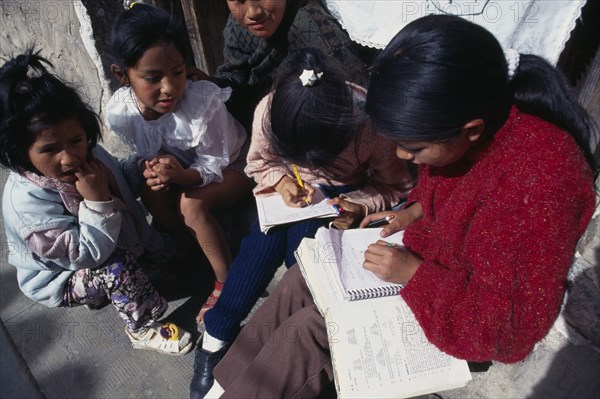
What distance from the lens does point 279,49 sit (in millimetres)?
2090

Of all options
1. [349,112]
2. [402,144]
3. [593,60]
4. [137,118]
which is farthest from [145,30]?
[593,60]

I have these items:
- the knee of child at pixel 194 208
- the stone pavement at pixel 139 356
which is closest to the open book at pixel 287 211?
the knee of child at pixel 194 208

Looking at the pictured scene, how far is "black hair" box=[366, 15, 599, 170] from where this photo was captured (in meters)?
1.01

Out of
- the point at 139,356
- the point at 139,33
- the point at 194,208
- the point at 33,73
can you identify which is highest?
the point at 139,33

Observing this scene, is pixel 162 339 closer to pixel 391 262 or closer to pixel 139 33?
pixel 391 262

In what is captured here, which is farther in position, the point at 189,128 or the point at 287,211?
the point at 189,128

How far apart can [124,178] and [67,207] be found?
1.25 feet

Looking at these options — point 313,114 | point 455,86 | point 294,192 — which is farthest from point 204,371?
point 455,86

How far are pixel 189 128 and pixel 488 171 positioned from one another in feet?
4.30

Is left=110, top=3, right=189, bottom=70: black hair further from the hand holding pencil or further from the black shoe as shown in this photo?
the black shoe

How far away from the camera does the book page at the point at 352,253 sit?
133cm

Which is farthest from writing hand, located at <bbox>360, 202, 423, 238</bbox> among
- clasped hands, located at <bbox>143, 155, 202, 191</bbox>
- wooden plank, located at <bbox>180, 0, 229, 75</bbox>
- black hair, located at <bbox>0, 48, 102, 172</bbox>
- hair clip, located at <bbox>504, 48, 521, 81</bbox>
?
wooden plank, located at <bbox>180, 0, 229, 75</bbox>

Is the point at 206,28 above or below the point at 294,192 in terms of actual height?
above

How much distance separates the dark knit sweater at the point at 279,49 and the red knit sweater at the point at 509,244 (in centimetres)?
83
